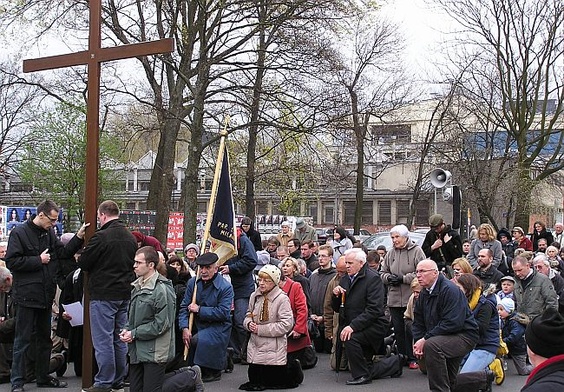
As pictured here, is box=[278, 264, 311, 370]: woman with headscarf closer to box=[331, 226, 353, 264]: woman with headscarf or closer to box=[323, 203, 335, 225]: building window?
box=[331, 226, 353, 264]: woman with headscarf

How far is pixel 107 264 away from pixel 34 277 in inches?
39.0

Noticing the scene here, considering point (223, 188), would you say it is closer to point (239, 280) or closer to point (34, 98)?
point (239, 280)

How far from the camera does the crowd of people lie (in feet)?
26.0

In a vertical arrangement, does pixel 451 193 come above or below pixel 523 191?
below

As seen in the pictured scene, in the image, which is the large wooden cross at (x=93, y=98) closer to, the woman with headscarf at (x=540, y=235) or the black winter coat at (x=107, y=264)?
the black winter coat at (x=107, y=264)

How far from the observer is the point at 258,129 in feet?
79.8

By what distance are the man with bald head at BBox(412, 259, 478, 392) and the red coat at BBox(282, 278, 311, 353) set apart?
1783 mm

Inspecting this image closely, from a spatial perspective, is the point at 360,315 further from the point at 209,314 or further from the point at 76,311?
the point at 76,311

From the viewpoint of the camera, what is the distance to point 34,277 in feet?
27.3

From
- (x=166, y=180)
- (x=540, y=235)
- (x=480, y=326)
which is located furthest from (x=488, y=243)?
(x=166, y=180)

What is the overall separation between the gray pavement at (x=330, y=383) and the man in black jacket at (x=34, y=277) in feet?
1.90

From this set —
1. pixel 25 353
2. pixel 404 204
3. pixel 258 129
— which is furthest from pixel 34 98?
pixel 404 204

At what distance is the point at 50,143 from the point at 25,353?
24.6 metres

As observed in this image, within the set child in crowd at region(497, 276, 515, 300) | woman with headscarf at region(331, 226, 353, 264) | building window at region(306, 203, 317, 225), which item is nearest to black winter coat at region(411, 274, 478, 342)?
child in crowd at region(497, 276, 515, 300)
